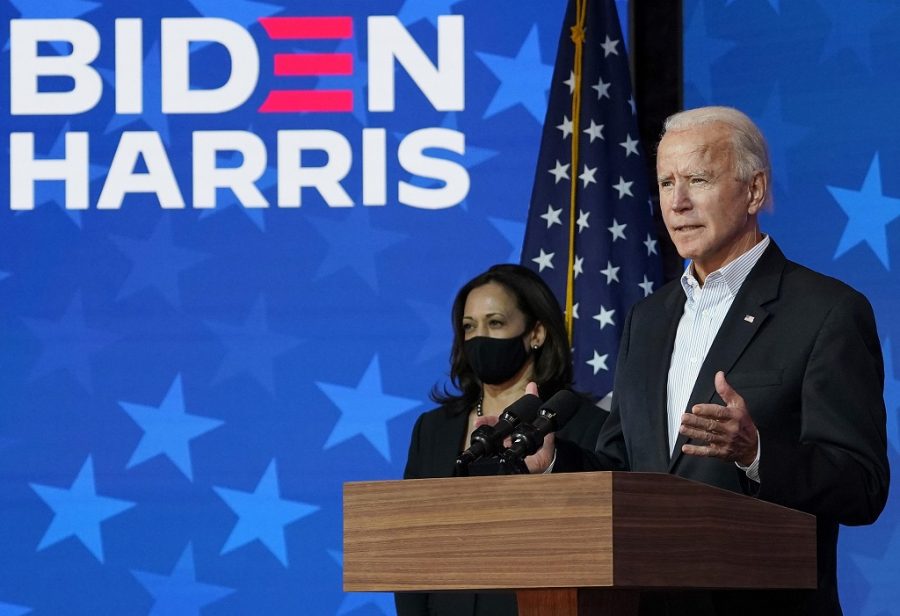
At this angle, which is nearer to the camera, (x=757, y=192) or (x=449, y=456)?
(x=757, y=192)

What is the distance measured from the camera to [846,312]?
7.69 ft

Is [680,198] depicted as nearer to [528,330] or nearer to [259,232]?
[528,330]

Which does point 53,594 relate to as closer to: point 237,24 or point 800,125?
point 237,24

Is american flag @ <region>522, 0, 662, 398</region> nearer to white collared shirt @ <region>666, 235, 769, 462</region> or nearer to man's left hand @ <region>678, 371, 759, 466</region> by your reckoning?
white collared shirt @ <region>666, 235, 769, 462</region>

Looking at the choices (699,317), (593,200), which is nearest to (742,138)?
(699,317)

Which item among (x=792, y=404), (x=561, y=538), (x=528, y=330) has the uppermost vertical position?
(x=528, y=330)

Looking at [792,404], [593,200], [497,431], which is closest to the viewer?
[497,431]

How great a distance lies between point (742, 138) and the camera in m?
2.57

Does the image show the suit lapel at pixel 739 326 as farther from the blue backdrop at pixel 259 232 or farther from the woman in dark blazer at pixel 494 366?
the blue backdrop at pixel 259 232

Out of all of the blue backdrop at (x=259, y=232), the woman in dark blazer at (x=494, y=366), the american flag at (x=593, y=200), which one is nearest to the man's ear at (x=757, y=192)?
the woman in dark blazer at (x=494, y=366)

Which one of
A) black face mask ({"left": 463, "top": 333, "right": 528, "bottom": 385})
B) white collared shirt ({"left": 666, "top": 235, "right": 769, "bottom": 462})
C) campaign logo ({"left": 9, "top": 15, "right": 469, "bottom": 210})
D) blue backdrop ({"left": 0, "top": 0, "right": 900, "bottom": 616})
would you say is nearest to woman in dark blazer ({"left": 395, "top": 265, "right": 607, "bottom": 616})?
black face mask ({"left": 463, "top": 333, "right": 528, "bottom": 385})

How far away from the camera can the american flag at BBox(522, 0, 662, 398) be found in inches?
174

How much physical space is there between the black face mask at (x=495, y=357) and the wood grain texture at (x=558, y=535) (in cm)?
188

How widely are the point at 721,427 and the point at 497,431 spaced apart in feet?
1.11
